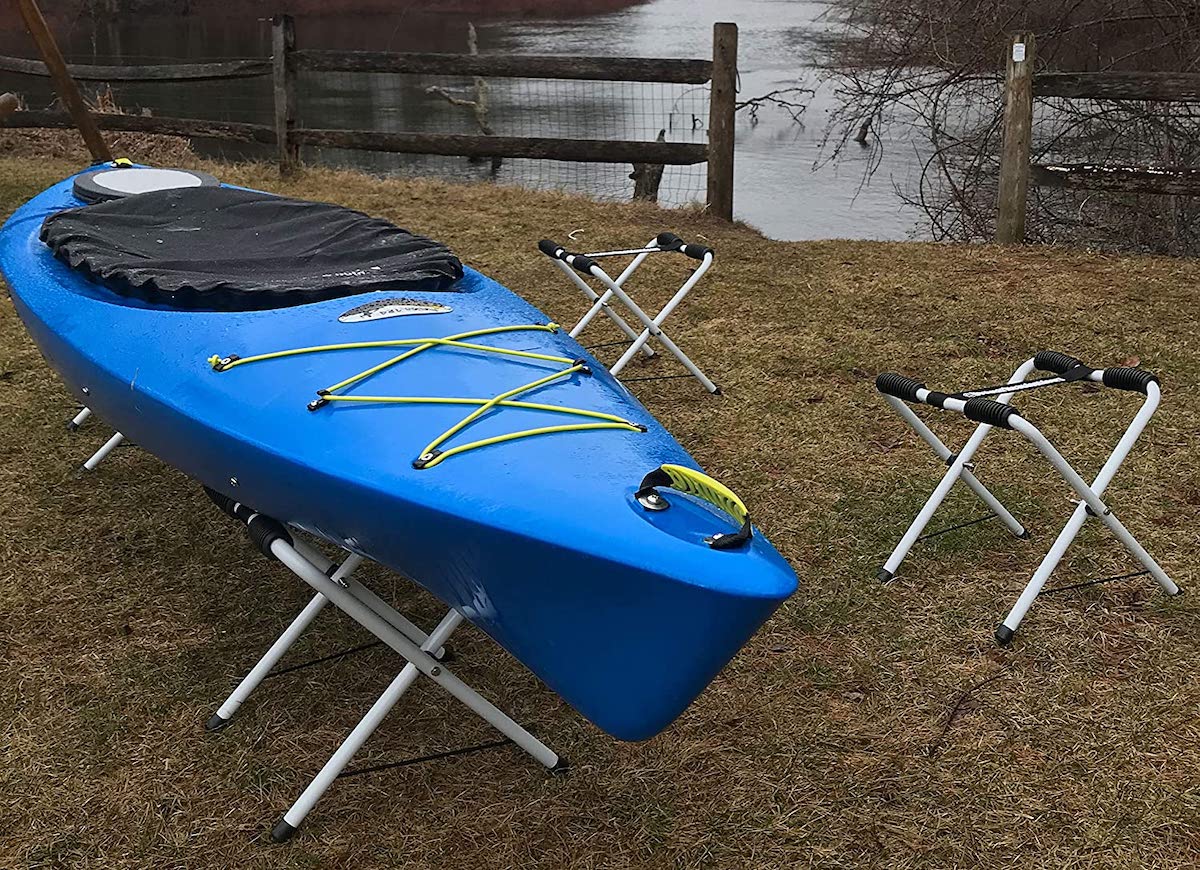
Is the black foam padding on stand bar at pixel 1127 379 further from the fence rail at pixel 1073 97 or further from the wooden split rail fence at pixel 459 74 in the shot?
the wooden split rail fence at pixel 459 74

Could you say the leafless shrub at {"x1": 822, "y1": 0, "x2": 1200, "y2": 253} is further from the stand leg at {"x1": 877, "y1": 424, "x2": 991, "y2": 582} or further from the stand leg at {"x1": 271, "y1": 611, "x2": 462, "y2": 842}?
the stand leg at {"x1": 271, "y1": 611, "x2": 462, "y2": 842}

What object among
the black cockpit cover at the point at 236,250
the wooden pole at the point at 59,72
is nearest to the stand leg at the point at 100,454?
the black cockpit cover at the point at 236,250

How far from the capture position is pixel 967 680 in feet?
8.78

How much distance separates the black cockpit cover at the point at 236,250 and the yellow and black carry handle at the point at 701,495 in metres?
1.30

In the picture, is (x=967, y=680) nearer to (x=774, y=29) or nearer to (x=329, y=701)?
(x=329, y=701)

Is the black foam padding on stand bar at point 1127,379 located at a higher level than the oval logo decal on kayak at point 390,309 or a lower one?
lower

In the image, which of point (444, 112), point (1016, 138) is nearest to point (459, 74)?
point (1016, 138)

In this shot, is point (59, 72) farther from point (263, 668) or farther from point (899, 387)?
point (899, 387)

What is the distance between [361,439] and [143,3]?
24323 millimetres

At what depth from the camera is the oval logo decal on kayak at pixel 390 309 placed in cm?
276

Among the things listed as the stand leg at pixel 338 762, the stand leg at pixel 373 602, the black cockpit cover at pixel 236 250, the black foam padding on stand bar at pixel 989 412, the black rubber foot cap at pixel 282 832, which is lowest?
the black rubber foot cap at pixel 282 832

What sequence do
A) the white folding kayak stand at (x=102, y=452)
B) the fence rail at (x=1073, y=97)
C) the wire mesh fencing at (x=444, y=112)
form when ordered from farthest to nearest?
the wire mesh fencing at (x=444, y=112), the fence rail at (x=1073, y=97), the white folding kayak stand at (x=102, y=452)

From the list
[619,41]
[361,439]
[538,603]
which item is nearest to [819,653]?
[538,603]

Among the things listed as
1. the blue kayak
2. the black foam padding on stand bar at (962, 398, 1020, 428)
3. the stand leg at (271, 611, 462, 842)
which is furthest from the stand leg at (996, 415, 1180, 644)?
the stand leg at (271, 611, 462, 842)
